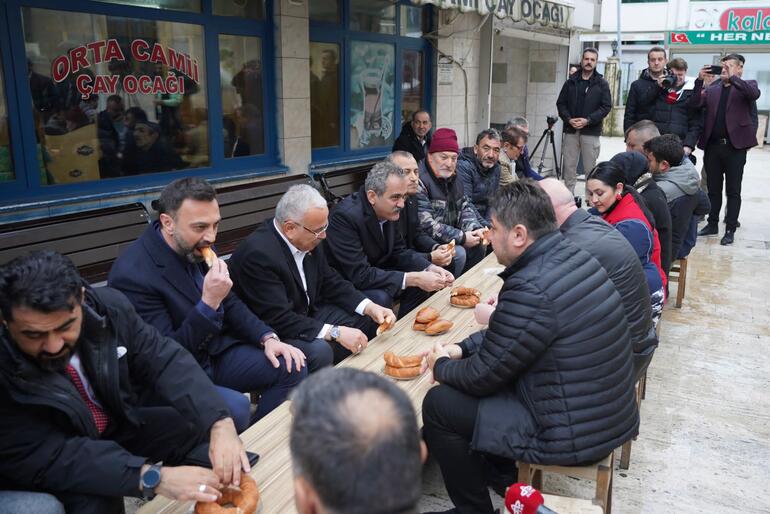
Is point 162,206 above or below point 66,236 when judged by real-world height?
above

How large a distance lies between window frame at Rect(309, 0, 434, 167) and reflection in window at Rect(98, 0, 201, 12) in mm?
1536

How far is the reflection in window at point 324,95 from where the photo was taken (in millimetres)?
7183

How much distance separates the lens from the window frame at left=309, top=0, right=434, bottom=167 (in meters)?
7.23

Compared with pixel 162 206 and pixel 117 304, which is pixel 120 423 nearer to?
pixel 117 304

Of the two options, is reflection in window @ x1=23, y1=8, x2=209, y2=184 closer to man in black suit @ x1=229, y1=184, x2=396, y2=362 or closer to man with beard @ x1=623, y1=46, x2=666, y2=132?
man in black suit @ x1=229, y1=184, x2=396, y2=362

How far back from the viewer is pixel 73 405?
6.97 ft

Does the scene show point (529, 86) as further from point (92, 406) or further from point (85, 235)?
point (92, 406)

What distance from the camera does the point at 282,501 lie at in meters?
2.18

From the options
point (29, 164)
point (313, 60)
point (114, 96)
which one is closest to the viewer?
point (29, 164)

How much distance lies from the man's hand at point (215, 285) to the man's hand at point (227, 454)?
81cm

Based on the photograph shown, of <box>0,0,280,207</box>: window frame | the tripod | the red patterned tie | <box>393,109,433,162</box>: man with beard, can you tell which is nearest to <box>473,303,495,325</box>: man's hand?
the red patterned tie

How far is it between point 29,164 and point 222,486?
3513 millimetres

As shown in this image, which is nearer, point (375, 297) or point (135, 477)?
point (135, 477)

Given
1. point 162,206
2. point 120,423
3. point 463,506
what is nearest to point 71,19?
point 162,206
